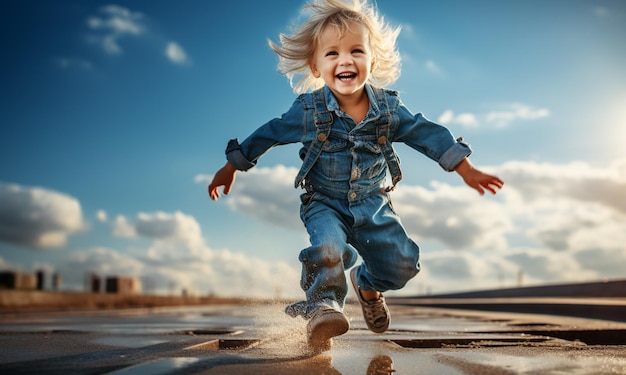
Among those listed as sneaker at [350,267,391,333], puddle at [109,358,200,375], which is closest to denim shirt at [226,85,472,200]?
sneaker at [350,267,391,333]

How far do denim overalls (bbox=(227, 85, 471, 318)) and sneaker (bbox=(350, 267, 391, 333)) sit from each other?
0.28 meters

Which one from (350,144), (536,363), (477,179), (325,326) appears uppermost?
(350,144)

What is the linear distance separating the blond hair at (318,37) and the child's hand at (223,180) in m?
0.68

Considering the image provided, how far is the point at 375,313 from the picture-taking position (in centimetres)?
388

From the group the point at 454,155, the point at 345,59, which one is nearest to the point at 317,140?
the point at 345,59

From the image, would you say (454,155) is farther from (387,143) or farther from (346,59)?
(346,59)

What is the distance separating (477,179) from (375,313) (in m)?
1.08

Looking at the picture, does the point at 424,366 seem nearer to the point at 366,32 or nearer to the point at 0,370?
the point at 0,370

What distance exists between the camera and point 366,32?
11.5 ft

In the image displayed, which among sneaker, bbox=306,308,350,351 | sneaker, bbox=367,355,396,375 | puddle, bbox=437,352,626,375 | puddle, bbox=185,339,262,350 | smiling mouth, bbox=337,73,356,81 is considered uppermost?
smiling mouth, bbox=337,73,356,81

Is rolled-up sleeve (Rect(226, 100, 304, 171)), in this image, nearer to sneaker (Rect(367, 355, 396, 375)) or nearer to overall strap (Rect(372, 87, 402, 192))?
overall strap (Rect(372, 87, 402, 192))

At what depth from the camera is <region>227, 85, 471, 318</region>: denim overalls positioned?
11.2 ft

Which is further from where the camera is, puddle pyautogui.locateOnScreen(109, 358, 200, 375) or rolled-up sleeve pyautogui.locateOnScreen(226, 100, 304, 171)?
rolled-up sleeve pyautogui.locateOnScreen(226, 100, 304, 171)

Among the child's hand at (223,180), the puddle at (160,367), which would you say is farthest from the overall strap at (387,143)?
the puddle at (160,367)
